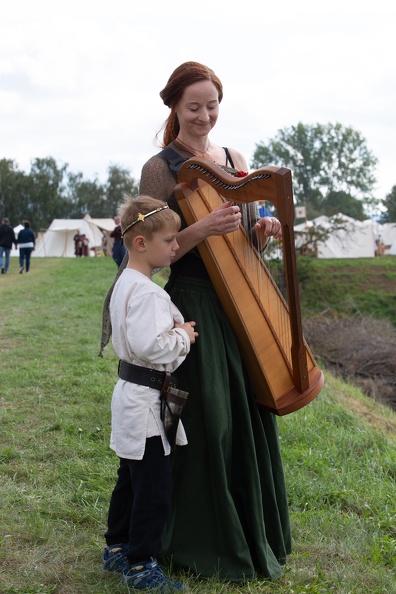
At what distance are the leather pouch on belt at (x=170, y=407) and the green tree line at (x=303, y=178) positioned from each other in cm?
5451

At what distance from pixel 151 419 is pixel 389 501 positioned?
6.27ft

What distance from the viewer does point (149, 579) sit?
2.56m

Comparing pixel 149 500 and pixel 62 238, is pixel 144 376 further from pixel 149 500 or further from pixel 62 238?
pixel 62 238

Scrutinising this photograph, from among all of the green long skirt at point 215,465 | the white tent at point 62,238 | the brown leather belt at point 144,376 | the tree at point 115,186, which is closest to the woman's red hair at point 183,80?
the green long skirt at point 215,465

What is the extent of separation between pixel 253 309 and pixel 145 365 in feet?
1.49

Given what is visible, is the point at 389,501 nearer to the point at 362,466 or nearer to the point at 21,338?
the point at 362,466

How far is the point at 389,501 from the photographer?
12.8 ft

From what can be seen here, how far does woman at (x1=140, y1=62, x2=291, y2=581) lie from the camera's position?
2684mm

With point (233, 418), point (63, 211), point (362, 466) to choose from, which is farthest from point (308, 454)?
point (63, 211)

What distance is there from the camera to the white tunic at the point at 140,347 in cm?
244

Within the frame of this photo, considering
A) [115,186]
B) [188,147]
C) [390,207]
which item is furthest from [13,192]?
[188,147]

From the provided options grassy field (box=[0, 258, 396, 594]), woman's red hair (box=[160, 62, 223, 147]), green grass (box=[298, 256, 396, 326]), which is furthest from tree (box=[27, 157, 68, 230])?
woman's red hair (box=[160, 62, 223, 147])

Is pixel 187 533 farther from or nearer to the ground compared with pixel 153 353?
nearer to the ground

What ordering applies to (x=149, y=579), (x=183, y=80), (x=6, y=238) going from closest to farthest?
(x=149, y=579)
(x=183, y=80)
(x=6, y=238)
